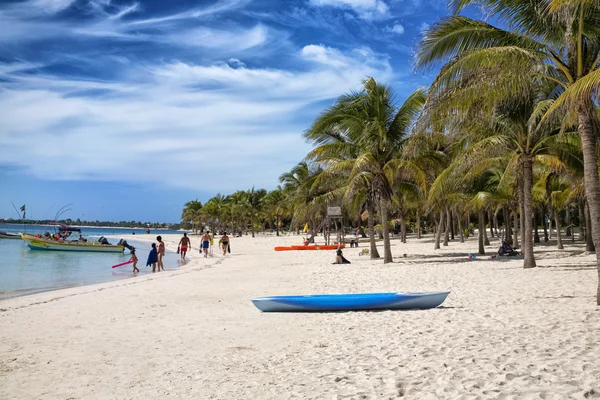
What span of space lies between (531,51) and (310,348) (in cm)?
662

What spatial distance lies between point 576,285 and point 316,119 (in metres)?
10.7

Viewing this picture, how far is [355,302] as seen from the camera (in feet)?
27.3

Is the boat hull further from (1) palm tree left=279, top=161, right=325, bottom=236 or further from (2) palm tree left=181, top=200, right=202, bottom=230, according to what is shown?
(2) palm tree left=181, top=200, right=202, bottom=230

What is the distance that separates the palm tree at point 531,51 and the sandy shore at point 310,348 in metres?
2.40

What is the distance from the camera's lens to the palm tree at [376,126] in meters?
17.1

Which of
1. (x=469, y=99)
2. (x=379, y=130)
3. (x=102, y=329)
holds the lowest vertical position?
(x=102, y=329)

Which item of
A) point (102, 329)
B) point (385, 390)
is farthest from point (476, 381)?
point (102, 329)

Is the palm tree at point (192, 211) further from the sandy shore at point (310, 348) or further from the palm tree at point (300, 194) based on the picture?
the sandy shore at point (310, 348)

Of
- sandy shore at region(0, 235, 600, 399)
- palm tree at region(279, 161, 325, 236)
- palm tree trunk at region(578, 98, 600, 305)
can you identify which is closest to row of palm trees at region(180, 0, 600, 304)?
palm tree trunk at region(578, 98, 600, 305)

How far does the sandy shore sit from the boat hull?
27.8 m

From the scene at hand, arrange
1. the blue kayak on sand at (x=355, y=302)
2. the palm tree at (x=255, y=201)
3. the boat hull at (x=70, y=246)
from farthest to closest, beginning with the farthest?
the palm tree at (x=255, y=201), the boat hull at (x=70, y=246), the blue kayak on sand at (x=355, y=302)

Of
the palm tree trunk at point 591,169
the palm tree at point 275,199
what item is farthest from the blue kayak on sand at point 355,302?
the palm tree at point 275,199

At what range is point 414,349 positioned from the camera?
5.59 m

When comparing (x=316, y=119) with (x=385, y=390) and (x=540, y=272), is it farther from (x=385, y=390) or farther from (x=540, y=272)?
(x=385, y=390)
